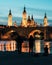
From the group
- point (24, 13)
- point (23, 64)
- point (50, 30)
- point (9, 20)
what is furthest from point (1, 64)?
point (24, 13)

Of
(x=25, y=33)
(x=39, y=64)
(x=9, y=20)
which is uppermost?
(x=9, y=20)

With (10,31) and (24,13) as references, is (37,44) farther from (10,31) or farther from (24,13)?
(24,13)

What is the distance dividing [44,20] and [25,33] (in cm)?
5874

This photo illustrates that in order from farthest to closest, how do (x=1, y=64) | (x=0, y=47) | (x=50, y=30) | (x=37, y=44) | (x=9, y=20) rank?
(x=9, y=20)
(x=50, y=30)
(x=0, y=47)
(x=37, y=44)
(x=1, y=64)

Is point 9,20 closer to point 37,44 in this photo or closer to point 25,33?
point 25,33

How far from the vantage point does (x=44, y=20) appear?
139875 millimetres

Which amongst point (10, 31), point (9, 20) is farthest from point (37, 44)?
point (9, 20)

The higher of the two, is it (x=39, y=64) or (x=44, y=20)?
(x=44, y=20)

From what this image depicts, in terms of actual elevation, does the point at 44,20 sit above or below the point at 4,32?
above

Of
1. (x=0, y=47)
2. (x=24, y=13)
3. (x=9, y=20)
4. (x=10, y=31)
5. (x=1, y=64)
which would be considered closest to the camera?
(x=1, y=64)

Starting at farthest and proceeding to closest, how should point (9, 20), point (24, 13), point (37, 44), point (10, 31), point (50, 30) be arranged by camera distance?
point (24, 13), point (9, 20), point (50, 30), point (10, 31), point (37, 44)

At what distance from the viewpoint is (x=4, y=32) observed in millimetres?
83438

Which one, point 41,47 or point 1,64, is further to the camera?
point 41,47

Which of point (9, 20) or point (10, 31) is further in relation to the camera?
point (9, 20)
